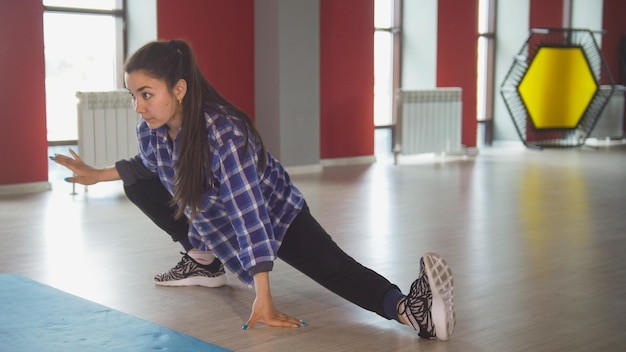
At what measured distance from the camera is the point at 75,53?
6793mm

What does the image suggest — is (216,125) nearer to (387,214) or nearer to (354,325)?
(354,325)

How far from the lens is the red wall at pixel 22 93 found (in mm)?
5938

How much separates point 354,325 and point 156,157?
0.84 metres

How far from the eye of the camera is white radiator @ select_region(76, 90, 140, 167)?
6.07 meters

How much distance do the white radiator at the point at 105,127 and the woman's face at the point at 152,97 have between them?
11.9 feet

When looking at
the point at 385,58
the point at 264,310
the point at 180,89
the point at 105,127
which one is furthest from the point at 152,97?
the point at 385,58

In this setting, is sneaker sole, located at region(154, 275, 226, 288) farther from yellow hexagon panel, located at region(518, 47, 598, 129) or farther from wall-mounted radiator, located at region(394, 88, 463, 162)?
yellow hexagon panel, located at region(518, 47, 598, 129)

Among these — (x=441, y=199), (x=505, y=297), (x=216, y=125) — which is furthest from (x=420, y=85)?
(x=216, y=125)

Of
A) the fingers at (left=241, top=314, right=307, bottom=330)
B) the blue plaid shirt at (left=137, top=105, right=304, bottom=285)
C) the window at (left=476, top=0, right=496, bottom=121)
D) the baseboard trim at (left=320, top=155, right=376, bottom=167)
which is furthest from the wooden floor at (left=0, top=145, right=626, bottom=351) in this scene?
the window at (left=476, top=0, right=496, bottom=121)

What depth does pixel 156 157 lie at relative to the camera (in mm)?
2844

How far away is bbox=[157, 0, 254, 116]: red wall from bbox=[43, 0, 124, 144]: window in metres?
0.46

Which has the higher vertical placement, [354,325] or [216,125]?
[216,125]

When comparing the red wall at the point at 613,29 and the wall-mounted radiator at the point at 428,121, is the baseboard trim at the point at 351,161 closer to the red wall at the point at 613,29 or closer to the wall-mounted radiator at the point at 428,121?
the wall-mounted radiator at the point at 428,121

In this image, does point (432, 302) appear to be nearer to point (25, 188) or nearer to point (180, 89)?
point (180, 89)
